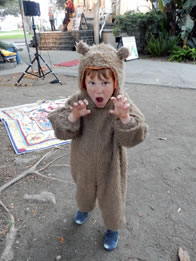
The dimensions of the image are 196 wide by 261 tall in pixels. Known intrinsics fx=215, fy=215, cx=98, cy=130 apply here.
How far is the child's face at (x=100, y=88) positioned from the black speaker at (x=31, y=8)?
505cm

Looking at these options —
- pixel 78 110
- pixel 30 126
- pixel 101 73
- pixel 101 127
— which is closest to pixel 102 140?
pixel 101 127

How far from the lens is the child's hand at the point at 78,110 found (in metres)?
1.10

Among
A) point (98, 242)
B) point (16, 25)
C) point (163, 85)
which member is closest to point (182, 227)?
point (98, 242)

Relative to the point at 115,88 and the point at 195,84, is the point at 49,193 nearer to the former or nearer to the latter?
the point at 115,88

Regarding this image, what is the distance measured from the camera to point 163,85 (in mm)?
5398

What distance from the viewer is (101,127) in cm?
125

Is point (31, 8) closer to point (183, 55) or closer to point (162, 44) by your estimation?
point (162, 44)

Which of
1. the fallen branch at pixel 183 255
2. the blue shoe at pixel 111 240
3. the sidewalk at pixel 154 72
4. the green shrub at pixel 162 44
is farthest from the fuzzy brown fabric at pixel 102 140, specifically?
the green shrub at pixel 162 44

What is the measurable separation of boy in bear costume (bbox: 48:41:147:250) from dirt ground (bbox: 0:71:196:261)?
255 millimetres

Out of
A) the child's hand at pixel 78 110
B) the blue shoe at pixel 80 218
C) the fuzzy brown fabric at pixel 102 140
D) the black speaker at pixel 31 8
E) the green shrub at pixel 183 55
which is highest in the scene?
the black speaker at pixel 31 8

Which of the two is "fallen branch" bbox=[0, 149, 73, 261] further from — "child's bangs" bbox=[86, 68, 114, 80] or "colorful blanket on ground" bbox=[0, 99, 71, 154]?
"child's bangs" bbox=[86, 68, 114, 80]

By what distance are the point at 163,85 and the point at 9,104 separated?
143 inches

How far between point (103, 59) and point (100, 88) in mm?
145

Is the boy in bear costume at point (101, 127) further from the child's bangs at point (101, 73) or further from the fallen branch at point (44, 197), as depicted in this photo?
the fallen branch at point (44, 197)
